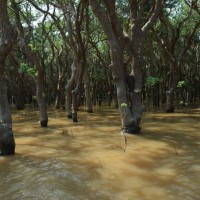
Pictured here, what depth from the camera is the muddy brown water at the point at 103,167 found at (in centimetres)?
577

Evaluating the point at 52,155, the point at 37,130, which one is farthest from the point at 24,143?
the point at 37,130

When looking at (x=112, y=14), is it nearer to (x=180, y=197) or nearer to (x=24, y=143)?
(x=24, y=143)

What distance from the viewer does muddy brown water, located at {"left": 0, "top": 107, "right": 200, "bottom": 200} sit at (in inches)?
227

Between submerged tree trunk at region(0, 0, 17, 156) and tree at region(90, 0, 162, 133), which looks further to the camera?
tree at region(90, 0, 162, 133)

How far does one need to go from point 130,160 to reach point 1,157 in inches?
108

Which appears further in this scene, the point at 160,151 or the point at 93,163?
the point at 160,151

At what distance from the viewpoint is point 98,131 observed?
42.0ft

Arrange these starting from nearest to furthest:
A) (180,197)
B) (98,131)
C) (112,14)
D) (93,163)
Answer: (180,197) → (93,163) → (112,14) → (98,131)

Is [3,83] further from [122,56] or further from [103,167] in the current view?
[122,56]

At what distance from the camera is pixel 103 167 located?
7309 millimetres

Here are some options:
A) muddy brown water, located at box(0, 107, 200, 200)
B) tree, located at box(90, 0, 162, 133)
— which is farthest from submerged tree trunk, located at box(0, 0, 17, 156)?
tree, located at box(90, 0, 162, 133)

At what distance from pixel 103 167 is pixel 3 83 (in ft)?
9.75

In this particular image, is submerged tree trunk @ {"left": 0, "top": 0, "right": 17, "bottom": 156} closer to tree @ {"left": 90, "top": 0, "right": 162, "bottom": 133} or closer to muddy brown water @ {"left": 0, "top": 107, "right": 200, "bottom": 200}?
muddy brown water @ {"left": 0, "top": 107, "right": 200, "bottom": 200}

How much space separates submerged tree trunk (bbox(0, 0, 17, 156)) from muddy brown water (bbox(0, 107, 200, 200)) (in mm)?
336
